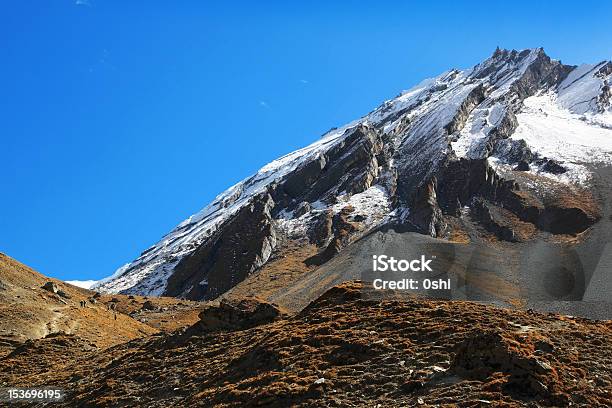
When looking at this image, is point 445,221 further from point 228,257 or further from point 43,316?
point 43,316

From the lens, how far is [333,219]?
165250 mm

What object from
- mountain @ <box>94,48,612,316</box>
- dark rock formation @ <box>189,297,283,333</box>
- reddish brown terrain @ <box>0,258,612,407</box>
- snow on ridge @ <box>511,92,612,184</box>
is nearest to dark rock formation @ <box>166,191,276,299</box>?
mountain @ <box>94,48,612,316</box>

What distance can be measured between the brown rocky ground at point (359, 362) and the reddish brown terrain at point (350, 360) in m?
0.07

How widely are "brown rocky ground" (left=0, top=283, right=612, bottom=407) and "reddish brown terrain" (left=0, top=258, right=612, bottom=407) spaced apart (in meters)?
0.07

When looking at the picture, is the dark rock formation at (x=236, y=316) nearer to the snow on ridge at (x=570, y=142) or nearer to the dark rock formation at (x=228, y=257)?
the dark rock formation at (x=228, y=257)

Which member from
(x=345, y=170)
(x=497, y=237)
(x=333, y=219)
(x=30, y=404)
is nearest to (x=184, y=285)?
(x=333, y=219)

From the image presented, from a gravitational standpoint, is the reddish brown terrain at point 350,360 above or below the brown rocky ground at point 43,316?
below

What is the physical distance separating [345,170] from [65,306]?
137 m

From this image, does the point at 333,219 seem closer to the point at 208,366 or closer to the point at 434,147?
the point at 434,147

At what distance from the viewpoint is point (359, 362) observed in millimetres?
28594

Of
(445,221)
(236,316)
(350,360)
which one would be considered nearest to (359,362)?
(350,360)

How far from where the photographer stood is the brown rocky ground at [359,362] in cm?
2391

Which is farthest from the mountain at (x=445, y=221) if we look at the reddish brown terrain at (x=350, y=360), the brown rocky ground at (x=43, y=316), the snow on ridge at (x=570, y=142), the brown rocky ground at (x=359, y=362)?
the brown rocky ground at (x=359, y=362)

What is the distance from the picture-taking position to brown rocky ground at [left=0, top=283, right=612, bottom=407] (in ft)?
78.4
